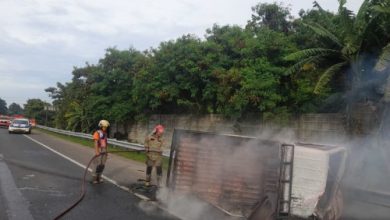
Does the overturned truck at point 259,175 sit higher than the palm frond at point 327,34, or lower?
lower

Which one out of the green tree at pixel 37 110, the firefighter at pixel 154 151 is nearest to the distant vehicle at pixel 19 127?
the firefighter at pixel 154 151

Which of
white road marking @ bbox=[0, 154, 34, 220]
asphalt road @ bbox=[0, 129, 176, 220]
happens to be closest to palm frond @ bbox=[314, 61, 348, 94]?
asphalt road @ bbox=[0, 129, 176, 220]

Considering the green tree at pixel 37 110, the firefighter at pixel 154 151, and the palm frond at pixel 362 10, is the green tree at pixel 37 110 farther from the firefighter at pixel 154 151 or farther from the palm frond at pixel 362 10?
the firefighter at pixel 154 151

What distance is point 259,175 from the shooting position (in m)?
7.52

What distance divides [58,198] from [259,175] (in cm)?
451

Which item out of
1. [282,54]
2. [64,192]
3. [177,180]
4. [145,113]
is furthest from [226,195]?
[145,113]

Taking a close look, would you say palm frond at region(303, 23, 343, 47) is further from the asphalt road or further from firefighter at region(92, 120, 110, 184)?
the asphalt road

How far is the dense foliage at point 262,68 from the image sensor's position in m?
15.7

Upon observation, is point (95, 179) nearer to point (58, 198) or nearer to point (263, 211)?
point (58, 198)

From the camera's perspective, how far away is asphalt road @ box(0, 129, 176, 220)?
8.33 meters

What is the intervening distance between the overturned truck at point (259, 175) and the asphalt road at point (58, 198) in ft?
3.17

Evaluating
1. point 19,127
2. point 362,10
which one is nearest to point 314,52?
point 362,10

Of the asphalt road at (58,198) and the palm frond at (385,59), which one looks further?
the palm frond at (385,59)

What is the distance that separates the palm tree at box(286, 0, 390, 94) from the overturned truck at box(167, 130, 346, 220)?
8455 millimetres
